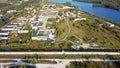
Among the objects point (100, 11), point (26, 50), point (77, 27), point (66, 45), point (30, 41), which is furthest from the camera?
point (100, 11)

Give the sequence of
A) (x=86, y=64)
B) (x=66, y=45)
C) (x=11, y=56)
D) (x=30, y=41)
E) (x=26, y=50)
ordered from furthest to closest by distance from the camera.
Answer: (x=30, y=41) → (x=66, y=45) → (x=26, y=50) → (x=11, y=56) → (x=86, y=64)

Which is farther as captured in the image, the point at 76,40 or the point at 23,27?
the point at 23,27

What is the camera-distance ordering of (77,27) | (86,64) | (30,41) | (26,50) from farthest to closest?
(77,27) → (30,41) → (26,50) → (86,64)

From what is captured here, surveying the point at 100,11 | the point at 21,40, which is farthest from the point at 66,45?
the point at 100,11

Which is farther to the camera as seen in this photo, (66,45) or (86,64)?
(66,45)

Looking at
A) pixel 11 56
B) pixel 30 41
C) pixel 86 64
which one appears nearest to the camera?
pixel 86 64

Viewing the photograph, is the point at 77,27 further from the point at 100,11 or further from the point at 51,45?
the point at 100,11

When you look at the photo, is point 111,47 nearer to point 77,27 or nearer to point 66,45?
point 66,45

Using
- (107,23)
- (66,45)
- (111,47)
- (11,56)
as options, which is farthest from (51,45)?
(107,23)

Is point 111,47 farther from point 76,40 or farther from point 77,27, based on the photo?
point 77,27
